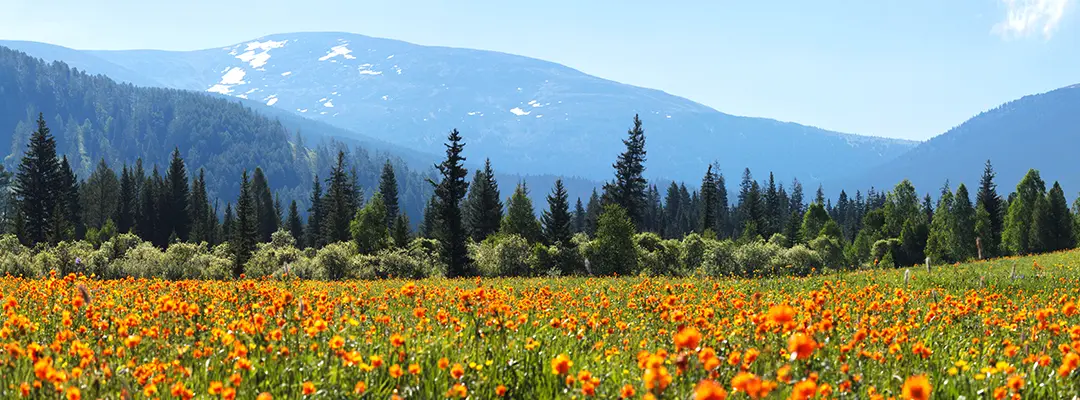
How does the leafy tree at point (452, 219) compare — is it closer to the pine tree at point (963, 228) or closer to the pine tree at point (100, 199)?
the pine tree at point (963, 228)

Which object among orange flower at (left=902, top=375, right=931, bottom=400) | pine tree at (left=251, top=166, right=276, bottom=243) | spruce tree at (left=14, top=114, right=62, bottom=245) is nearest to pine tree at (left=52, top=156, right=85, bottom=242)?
spruce tree at (left=14, top=114, right=62, bottom=245)

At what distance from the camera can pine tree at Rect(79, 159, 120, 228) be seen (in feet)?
335

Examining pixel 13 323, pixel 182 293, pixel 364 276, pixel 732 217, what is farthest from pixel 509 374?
pixel 732 217

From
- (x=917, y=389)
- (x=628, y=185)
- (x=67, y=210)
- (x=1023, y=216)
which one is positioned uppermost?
(x=628, y=185)

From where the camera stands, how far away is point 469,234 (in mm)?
55031

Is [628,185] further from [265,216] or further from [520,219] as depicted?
[265,216]

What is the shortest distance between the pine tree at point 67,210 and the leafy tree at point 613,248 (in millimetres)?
55903

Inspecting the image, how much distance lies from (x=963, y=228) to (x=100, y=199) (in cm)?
10999

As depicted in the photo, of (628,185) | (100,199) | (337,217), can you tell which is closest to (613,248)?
(628,185)

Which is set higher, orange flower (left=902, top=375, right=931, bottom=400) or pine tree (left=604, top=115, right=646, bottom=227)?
pine tree (left=604, top=115, right=646, bottom=227)

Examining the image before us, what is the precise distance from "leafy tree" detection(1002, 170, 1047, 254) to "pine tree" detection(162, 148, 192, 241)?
93924 mm

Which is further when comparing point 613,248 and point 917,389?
point 613,248

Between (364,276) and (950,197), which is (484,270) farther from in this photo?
(950,197)

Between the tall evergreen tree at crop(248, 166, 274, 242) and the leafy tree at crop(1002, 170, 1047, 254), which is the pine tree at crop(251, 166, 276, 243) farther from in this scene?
the leafy tree at crop(1002, 170, 1047, 254)
